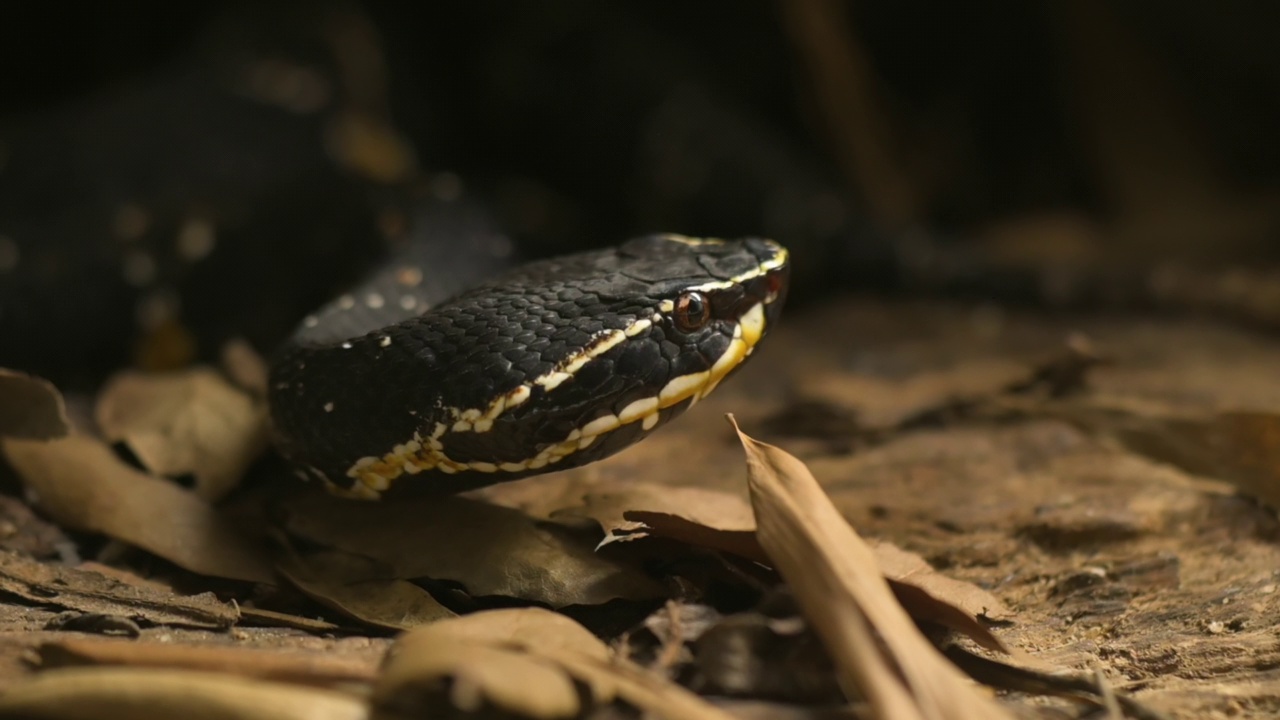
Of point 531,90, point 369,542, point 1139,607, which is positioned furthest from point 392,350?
point 531,90

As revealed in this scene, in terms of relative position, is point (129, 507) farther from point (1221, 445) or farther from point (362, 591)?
point (1221, 445)

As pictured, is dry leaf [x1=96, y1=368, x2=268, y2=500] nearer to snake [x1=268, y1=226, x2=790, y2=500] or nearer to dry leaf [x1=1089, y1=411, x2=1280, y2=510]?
snake [x1=268, y1=226, x2=790, y2=500]

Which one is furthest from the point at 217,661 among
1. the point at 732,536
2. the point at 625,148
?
the point at 625,148

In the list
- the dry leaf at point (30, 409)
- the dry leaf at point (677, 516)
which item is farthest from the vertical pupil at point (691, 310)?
the dry leaf at point (30, 409)

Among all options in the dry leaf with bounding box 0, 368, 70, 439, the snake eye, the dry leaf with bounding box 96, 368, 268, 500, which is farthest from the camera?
the dry leaf with bounding box 96, 368, 268, 500

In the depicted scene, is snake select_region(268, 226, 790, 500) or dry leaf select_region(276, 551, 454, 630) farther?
snake select_region(268, 226, 790, 500)

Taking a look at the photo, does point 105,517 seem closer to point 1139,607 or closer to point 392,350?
point 392,350

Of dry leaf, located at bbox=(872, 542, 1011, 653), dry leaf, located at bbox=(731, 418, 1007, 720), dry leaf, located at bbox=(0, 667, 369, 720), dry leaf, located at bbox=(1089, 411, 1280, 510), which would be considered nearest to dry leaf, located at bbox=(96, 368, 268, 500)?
dry leaf, located at bbox=(0, 667, 369, 720)
